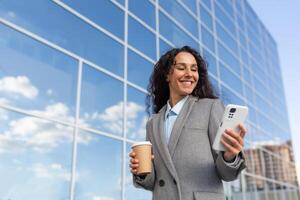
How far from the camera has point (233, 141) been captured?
4.43ft

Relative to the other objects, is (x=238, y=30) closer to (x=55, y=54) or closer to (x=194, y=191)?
(x=55, y=54)

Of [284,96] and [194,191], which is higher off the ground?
[284,96]

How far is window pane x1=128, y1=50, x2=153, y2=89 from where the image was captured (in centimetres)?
712

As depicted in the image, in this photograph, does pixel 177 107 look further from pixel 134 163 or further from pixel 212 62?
pixel 212 62

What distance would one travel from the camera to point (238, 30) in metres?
14.3

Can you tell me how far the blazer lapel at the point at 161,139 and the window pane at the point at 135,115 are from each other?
4833 millimetres

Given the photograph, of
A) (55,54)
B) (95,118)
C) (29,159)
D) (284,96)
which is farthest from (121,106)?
(284,96)

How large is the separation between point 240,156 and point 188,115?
0.30 meters

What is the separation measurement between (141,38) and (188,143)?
640 cm

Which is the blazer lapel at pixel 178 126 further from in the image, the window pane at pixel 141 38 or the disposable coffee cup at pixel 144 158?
the window pane at pixel 141 38

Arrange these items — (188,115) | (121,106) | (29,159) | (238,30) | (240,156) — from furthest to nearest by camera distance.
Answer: (238,30) < (121,106) < (29,159) < (188,115) < (240,156)

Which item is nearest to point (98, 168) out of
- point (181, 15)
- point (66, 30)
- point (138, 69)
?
point (66, 30)

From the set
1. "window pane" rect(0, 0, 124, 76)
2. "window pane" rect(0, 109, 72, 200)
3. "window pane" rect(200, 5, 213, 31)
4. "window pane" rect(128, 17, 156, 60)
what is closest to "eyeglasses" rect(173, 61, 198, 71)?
"window pane" rect(0, 109, 72, 200)

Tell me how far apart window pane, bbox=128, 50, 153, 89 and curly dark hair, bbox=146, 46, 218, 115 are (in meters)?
4.98
